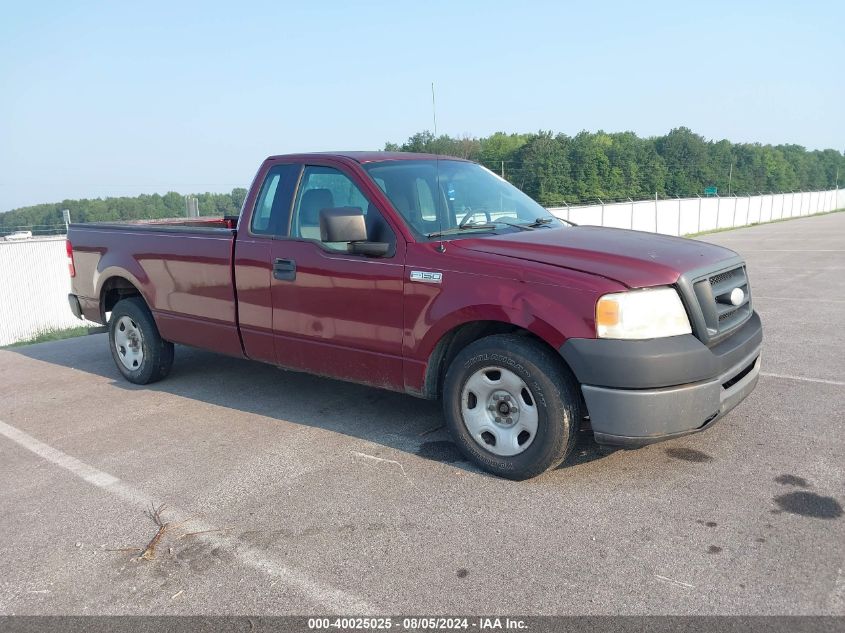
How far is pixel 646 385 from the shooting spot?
142 inches

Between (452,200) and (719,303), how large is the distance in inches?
73.4

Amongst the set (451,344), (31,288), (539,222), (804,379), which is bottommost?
(31,288)

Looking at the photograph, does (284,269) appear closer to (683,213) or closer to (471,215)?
(471,215)

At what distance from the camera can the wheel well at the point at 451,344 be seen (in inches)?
166

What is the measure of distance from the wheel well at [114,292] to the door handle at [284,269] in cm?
208

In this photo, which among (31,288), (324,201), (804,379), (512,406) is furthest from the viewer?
(31,288)

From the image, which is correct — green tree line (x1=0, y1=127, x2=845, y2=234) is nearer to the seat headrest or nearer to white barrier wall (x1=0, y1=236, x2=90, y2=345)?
white barrier wall (x1=0, y1=236, x2=90, y2=345)

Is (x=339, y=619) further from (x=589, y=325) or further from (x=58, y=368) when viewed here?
(x=58, y=368)

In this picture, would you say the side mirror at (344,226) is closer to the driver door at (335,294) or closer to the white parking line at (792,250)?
the driver door at (335,294)

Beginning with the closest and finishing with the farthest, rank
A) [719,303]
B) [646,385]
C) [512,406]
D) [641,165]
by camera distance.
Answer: [646,385] → [512,406] → [719,303] → [641,165]

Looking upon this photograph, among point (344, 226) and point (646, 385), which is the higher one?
point (344, 226)

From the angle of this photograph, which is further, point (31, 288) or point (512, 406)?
point (31, 288)

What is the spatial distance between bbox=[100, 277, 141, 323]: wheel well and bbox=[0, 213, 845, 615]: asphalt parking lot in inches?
47.3

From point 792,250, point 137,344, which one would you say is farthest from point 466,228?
point 792,250
